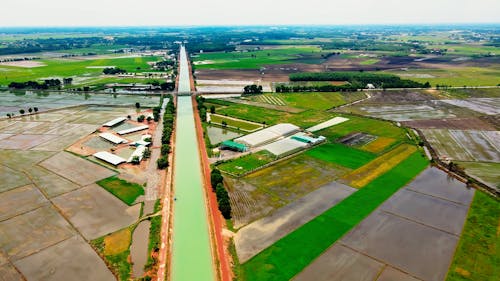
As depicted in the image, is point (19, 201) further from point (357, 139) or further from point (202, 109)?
point (357, 139)

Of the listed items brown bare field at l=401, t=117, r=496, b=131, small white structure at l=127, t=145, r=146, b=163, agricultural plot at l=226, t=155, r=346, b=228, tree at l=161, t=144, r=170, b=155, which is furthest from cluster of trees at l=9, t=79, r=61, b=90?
brown bare field at l=401, t=117, r=496, b=131

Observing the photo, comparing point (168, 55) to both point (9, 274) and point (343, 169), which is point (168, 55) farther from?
point (9, 274)

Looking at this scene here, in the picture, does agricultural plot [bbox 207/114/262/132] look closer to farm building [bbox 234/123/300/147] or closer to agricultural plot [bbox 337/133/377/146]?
farm building [bbox 234/123/300/147]

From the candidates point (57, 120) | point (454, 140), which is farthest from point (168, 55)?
Result: point (454, 140)

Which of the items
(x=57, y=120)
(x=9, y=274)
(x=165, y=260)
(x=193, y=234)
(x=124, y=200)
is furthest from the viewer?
(x=57, y=120)

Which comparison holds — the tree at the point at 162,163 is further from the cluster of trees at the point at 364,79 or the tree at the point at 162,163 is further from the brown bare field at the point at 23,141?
the cluster of trees at the point at 364,79

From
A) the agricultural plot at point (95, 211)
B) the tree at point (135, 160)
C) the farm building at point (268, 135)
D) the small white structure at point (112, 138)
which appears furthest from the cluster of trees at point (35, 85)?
the agricultural plot at point (95, 211)
